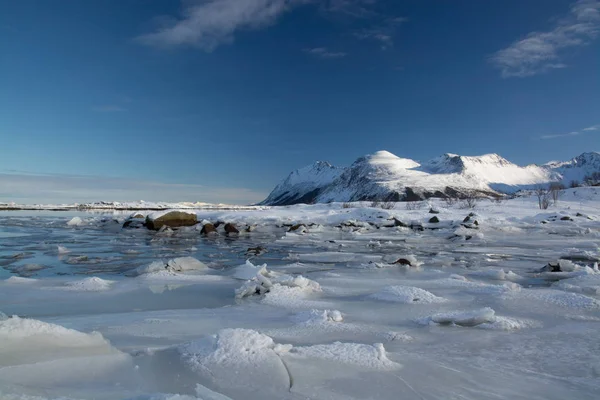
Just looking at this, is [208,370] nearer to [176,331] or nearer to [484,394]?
[176,331]

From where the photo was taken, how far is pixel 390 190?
7160 inches

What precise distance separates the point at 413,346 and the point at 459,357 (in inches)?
15.3

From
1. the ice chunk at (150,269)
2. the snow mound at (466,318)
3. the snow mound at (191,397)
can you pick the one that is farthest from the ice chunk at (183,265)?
the snow mound at (191,397)

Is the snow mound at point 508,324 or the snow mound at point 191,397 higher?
the snow mound at point 191,397

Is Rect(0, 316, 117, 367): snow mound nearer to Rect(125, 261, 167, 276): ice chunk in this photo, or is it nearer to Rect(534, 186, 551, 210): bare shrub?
Rect(125, 261, 167, 276): ice chunk

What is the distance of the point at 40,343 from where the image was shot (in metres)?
2.69

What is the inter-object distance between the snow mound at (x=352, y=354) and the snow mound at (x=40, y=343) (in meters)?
1.44

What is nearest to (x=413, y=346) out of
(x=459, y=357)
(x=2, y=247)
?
(x=459, y=357)

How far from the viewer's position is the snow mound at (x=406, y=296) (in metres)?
4.86

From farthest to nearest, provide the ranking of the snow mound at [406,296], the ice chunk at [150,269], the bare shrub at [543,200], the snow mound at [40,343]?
the bare shrub at [543,200] → the ice chunk at [150,269] → the snow mound at [406,296] → the snow mound at [40,343]

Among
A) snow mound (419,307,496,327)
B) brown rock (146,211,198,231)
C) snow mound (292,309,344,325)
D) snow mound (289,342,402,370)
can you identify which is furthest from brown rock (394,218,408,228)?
snow mound (289,342,402,370)

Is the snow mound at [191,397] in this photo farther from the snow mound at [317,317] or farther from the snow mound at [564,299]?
the snow mound at [564,299]

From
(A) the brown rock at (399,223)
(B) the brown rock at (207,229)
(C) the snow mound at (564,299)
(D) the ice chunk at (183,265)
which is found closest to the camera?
(C) the snow mound at (564,299)

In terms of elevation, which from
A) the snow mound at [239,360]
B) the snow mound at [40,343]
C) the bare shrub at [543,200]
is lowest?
the snow mound at [239,360]
